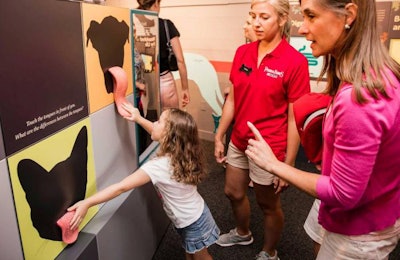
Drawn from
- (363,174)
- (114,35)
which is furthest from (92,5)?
(363,174)

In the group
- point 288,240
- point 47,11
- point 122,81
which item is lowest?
point 288,240

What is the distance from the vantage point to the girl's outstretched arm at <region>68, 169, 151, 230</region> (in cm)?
122

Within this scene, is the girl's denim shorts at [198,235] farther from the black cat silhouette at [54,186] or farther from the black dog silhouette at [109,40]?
the black dog silhouette at [109,40]

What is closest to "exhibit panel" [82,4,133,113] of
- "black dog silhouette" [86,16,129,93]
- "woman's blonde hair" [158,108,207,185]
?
"black dog silhouette" [86,16,129,93]

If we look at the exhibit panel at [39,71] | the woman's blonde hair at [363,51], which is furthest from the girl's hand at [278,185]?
the exhibit panel at [39,71]

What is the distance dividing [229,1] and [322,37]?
2.91 meters

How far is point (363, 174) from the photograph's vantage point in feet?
2.78

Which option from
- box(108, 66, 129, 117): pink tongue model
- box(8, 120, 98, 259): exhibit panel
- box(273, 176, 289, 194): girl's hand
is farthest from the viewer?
box(273, 176, 289, 194): girl's hand

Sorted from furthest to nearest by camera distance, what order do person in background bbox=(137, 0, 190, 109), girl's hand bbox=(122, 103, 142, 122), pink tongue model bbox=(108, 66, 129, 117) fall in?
person in background bbox=(137, 0, 190, 109), girl's hand bbox=(122, 103, 142, 122), pink tongue model bbox=(108, 66, 129, 117)

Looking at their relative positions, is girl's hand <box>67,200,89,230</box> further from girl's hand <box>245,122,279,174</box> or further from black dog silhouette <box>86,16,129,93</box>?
girl's hand <box>245,122,279,174</box>

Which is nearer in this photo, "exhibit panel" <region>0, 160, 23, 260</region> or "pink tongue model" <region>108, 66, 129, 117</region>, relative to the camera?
"exhibit panel" <region>0, 160, 23, 260</region>

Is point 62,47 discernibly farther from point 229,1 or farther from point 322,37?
point 229,1

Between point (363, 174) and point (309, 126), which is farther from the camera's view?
point (309, 126)

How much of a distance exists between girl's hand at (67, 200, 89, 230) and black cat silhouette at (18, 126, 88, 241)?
0.07 feet
